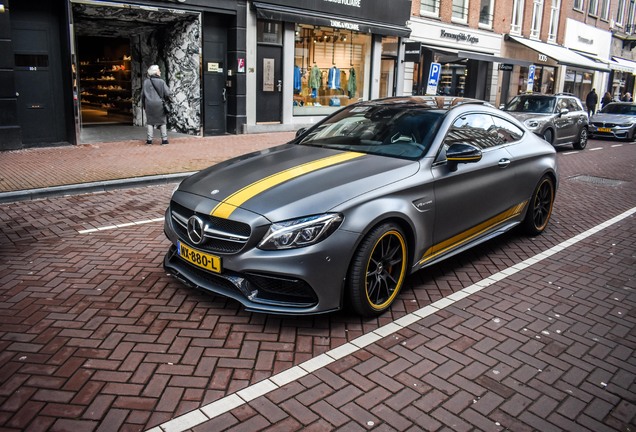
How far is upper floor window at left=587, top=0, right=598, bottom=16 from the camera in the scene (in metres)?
35.3

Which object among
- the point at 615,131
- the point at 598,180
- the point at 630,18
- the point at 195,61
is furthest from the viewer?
the point at 630,18

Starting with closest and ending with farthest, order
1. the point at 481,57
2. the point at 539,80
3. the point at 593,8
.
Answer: the point at 481,57 < the point at 539,80 < the point at 593,8

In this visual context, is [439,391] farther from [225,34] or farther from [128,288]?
[225,34]

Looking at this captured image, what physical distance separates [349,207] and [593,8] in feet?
131

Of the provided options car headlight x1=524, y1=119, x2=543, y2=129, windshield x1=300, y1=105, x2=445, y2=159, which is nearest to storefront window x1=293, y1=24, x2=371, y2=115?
car headlight x1=524, y1=119, x2=543, y2=129

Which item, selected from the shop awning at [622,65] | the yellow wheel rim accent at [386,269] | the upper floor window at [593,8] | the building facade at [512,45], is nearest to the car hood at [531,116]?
the building facade at [512,45]

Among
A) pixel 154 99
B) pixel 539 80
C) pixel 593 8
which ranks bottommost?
pixel 154 99

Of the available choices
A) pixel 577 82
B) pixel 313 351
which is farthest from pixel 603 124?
pixel 313 351

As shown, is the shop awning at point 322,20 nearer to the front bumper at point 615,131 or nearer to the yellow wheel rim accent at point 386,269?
the front bumper at point 615,131

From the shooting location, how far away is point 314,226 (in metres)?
3.55

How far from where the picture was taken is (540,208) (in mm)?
6336

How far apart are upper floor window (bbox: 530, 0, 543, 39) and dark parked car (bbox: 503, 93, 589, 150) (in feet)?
52.8

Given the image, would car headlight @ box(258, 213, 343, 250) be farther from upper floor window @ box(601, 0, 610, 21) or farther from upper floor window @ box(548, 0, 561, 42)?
upper floor window @ box(601, 0, 610, 21)

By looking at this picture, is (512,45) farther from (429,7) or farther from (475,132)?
(475,132)
